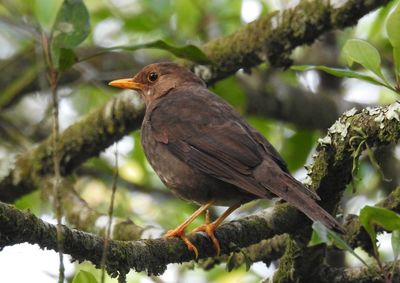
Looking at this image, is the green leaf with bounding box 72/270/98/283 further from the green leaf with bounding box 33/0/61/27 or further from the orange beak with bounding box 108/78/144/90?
the green leaf with bounding box 33/0/61/27

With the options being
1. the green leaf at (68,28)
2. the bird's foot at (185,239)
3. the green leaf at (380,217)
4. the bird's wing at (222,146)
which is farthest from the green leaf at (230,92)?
the green leaf at (380,217)

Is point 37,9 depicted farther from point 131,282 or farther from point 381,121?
point 381,121

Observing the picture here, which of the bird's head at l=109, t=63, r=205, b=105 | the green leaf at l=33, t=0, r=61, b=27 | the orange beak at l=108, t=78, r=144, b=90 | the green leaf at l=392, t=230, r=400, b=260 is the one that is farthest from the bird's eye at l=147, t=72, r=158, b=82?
the green leaf at l=392, t=230, r=400, b=260

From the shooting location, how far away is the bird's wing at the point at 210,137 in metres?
4.98

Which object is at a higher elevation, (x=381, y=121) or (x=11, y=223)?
(x=381, y=121)

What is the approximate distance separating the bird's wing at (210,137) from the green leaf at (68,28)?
3.45ft

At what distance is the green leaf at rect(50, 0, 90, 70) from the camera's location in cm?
475

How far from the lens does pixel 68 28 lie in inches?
190

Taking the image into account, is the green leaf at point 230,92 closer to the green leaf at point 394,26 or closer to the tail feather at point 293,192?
the tail feather at point 293,192

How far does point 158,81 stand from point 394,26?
10.2 feet

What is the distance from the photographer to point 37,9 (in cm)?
670

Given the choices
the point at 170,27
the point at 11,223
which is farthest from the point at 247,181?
the point at 170,27

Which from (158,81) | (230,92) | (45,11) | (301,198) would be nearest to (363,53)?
(301,198)

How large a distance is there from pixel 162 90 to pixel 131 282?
1581mm
